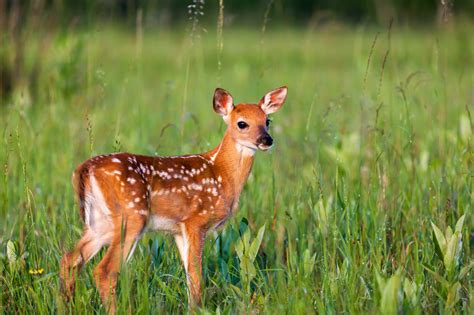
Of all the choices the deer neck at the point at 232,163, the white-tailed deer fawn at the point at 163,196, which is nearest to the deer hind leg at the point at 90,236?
the white-tailed deer fawn at the point at 163,196

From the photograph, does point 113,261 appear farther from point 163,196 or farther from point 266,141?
point 266,141

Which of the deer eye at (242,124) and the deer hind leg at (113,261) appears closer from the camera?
Answer: the deer hind leg at (113,261)

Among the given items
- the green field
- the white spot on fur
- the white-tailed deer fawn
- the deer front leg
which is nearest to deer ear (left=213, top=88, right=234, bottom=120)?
the white-tailed deer fawn

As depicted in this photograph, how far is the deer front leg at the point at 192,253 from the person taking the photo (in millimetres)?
4266

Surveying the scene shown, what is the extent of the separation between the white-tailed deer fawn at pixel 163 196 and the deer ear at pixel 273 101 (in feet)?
0.28

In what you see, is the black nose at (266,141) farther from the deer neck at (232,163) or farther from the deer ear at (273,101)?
the deer ear at (273,101)

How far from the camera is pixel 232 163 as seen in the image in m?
4.77

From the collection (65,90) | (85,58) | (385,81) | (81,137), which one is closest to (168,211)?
(81,137)

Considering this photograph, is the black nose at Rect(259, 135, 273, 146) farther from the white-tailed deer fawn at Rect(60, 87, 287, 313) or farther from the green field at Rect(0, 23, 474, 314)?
the green field at Rect(0, 23, 474, 314)

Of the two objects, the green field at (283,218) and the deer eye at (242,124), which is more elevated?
the deer eye at (242,124)

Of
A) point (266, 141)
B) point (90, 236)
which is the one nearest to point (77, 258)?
point (90, 236)

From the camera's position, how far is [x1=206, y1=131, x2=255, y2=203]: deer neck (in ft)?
15.5

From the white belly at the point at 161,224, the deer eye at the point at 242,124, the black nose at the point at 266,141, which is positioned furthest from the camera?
the deer eye at the point at 242,124

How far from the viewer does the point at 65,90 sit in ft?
28.5
